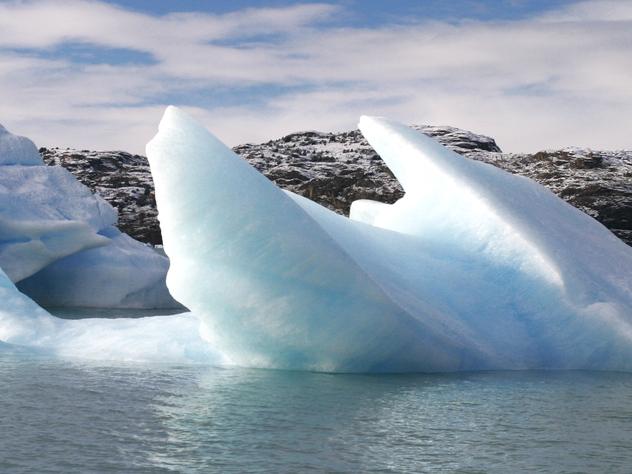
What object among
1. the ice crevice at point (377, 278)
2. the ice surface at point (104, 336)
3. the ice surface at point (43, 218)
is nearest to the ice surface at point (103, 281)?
the ice surface at point (43, 218)

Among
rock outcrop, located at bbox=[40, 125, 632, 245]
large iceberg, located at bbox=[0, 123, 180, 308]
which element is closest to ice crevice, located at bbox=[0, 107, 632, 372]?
Answer: large iceberg, located at bbox=[0, 123, 180, 308]

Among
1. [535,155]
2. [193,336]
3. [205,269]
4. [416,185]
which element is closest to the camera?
[205,269]

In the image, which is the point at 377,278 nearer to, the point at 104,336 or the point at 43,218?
the point at 104,336

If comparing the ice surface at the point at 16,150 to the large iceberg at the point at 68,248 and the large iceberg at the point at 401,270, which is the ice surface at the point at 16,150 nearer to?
the large iceberg at the point at 68,248

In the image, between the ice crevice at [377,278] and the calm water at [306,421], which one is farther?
the ice crevice at [377,278]

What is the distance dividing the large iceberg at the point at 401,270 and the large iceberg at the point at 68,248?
950cm

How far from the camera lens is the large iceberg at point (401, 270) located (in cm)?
962

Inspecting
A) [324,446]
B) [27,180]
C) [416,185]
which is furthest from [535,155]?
[324,446]

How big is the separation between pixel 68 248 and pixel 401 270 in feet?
37.6

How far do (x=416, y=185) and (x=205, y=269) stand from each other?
440cm

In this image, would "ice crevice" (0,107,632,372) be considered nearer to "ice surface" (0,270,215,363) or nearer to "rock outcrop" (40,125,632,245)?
"ice surface" (0,270,215,363)

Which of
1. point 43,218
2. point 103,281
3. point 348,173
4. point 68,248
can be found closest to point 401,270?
point 68,248

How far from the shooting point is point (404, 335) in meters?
9.95

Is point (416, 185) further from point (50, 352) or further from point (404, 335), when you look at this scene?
point (50, 352)
